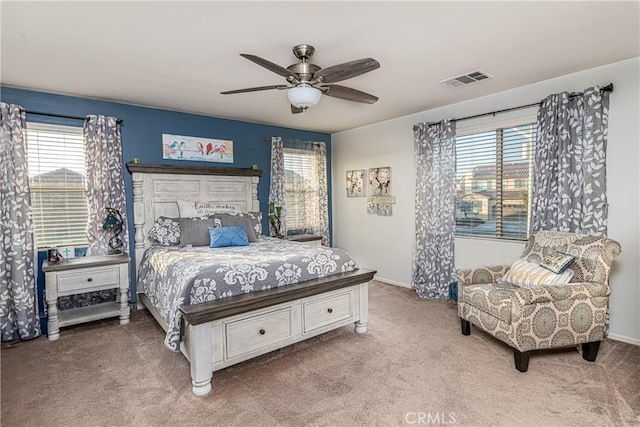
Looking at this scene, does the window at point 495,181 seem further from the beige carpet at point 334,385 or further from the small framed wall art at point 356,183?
the small framed wall art at point 356,183

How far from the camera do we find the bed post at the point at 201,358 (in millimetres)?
2256

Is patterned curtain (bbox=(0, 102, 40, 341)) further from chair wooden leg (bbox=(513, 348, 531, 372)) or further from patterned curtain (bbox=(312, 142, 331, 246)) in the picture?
chair wooden leg (bbox=(513, 348, 531, 372))

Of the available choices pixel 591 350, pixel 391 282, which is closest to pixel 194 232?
pixel 391 282

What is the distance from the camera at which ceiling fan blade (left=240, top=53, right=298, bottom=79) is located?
203cm

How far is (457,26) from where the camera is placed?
7.36 feet

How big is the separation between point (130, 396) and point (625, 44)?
4463 mm

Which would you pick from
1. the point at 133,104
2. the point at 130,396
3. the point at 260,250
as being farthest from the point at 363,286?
the point at 133,104

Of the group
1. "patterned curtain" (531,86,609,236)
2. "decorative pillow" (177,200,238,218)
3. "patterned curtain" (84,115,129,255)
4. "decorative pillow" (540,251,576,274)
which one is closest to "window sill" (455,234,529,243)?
"patterned curtain" (531,86,609,236)

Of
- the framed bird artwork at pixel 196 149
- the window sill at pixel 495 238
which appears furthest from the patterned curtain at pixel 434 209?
the framed bird artwork at pixel 196 149

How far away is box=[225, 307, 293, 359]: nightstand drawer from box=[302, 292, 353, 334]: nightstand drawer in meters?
0.18

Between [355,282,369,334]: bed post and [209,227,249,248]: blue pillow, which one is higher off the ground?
[209,227,249,248]: blue pillow

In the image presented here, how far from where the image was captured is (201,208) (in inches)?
172

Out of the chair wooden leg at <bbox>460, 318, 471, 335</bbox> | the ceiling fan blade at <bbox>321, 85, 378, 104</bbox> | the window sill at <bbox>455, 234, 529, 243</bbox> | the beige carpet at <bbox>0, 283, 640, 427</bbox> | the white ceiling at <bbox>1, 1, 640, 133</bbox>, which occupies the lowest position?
the beige carpet at <bbox>0, 283, 640, 427</bbox>

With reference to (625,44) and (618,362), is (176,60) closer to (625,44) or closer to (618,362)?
(625,44)
